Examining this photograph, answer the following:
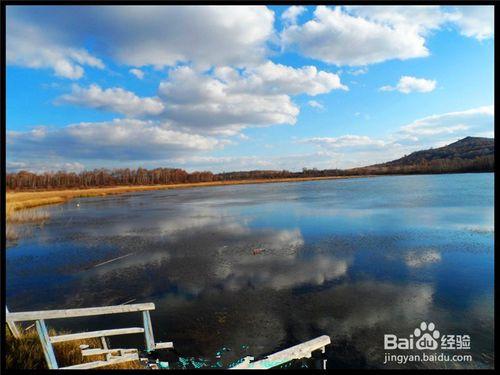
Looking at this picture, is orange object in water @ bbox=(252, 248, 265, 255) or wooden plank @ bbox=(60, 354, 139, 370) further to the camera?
orange object in water @ bbox=(252, 248, 265, 255)

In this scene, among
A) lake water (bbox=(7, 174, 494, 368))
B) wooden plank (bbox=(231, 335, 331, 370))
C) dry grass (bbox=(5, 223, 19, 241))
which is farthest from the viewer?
dry grass (bbox=(5, 223, 19, 241))

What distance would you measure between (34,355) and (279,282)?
665 centimetres

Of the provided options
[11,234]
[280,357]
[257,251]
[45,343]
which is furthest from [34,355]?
[11,234]

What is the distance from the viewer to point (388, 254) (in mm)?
12844

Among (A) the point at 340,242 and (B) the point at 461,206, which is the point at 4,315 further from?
(B) the point at 461,206

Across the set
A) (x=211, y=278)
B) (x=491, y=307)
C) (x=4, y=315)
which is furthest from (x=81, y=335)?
(x=491, y=307)

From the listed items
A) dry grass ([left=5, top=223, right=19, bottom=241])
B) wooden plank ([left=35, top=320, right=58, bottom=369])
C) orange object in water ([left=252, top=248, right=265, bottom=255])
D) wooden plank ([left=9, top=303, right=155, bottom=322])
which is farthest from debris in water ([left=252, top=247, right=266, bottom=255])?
dry grass ([left=5, top=223, right=19, bottom=241])

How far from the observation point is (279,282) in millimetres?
9930

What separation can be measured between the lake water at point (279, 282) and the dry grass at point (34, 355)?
4.40ft

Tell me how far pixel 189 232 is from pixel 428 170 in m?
127

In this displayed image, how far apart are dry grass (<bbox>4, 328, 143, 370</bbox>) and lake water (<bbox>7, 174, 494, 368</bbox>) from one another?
52.8 inches

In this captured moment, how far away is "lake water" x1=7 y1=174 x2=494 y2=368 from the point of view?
266 inches

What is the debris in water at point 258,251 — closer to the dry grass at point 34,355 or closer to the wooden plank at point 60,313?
the dry grass at point 34,355

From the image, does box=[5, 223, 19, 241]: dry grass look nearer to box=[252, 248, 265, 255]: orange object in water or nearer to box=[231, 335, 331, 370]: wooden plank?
box=[252, 248, 265, 255]: orange object in water
